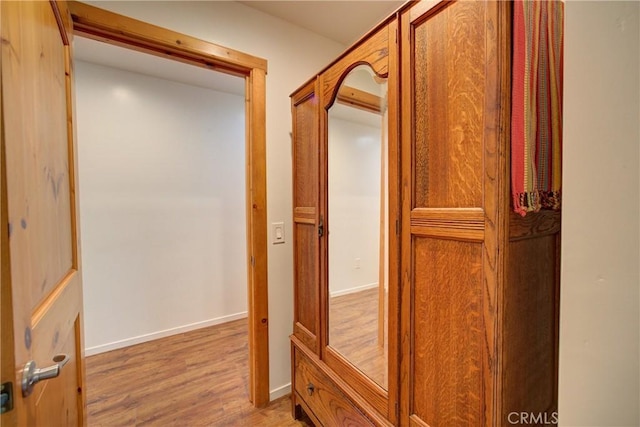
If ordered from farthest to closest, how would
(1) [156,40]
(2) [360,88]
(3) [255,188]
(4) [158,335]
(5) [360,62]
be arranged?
1. (4) [158,335]
2. (3) [255,188]
3. (1) [156,40]
4. (2) [360,88]
5. (5) [360,62]

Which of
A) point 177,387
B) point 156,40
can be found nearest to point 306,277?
point 177,387

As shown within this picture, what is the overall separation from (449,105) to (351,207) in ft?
2.09

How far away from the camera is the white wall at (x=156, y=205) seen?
2322 mm

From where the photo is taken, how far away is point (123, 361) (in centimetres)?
221

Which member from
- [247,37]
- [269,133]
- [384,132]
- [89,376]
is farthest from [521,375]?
[89,376]

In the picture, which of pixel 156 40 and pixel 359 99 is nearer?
pixel 359 99

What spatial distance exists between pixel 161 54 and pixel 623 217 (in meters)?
1.98

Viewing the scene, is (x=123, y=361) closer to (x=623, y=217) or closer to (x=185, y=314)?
(x=185, y=314)

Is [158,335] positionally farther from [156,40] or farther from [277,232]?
[156,40]

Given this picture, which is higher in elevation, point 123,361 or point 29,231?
point 29,231

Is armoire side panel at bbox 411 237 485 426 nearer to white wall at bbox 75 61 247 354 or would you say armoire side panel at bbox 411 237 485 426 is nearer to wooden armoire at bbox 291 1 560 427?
wooden armoire at bbox 291 1 560 427

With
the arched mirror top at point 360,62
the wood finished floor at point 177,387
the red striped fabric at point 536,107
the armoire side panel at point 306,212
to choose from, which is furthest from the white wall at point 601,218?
the wood finished floor at point 177,387

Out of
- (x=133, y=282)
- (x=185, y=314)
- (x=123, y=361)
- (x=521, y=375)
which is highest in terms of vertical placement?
(x=521, y=375)

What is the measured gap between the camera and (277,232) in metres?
1.78
